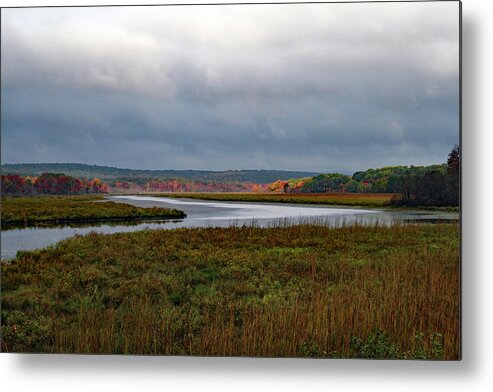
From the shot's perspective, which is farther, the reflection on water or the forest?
the reflection on water

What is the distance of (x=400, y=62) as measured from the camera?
4066 mm

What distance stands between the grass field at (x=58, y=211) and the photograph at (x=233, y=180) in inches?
0.5

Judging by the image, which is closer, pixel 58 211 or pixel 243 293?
pixel 243 293

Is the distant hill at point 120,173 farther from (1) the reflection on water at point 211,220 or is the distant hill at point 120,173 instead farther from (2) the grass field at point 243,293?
(2) the grass field at point 243,293

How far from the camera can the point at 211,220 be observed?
429cm

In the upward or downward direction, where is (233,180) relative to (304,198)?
upward

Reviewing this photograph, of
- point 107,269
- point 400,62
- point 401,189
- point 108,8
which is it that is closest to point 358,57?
point 400,62

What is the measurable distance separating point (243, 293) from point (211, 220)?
498 mm

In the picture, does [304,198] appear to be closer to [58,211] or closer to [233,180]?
[233,180]

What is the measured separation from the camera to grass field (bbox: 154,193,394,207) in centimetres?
418

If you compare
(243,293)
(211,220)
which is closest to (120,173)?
(211,220)

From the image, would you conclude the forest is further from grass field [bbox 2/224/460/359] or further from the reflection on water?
grass field [bbox 2/224/460/359]

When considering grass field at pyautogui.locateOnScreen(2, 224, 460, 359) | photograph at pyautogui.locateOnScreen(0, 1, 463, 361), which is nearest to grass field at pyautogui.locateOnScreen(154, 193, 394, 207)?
photograph at pyautogui.locateOnScreen(0, 1, 463, 361)

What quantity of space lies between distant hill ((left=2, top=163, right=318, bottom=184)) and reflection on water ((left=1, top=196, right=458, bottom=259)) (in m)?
0.16
